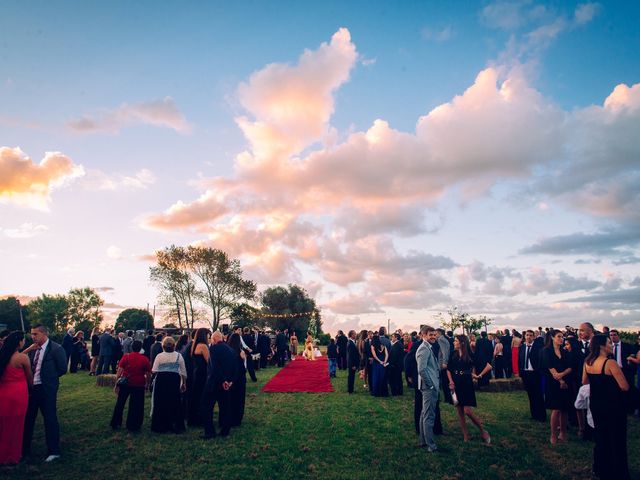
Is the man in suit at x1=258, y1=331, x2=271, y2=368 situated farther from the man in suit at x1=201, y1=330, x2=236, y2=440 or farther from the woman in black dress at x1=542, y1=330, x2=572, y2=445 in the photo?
the woman in black dress at x1=542, y1=330, x2=572, y2=445

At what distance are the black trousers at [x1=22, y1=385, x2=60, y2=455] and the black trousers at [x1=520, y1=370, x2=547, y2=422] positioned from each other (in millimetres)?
9494

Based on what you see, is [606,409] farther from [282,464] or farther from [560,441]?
[282,464]

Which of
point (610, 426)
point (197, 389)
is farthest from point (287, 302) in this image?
point (610, 426)

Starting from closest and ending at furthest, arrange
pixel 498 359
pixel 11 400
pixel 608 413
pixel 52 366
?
pixel 608 413 < pixel 11 400 < pixel 52 366 < pixel 498 359

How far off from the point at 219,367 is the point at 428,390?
13.3ft

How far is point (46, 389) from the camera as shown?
6.92 metres

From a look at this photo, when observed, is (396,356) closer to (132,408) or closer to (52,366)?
(132,408)

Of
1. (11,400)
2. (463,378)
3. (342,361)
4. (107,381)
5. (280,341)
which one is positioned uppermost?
(463,378)

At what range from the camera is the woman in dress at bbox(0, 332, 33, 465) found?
627 centimetres

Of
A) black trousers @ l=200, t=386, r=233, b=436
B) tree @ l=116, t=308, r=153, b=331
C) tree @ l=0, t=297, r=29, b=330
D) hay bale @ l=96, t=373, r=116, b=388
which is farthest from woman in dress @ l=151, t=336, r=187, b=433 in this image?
tree @ l=0, t=297, r=29, b=330

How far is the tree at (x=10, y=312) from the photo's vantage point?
76688mm

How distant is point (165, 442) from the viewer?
7.70 metres

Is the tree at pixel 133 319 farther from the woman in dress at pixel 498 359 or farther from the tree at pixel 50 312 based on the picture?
the woman in dress at pixel 498 359

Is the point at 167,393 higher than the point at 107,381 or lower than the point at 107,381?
higher
